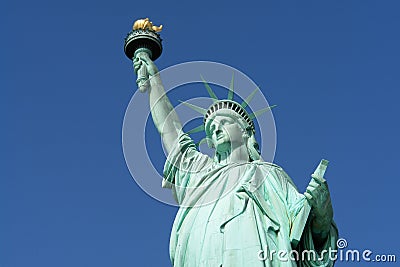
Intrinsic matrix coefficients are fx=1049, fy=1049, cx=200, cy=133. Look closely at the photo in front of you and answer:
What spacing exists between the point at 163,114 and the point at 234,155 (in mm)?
1519

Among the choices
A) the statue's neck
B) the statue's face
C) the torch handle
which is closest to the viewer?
the statue's neck

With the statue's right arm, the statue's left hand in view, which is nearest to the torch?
the statue's right arm

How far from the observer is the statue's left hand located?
1414cm

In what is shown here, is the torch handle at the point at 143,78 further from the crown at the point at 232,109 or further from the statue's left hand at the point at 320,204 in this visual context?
the statue's left hand at the point at 320,204

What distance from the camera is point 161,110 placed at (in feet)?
55.7

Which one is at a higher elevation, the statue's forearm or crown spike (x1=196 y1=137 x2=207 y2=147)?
the statue's forearm

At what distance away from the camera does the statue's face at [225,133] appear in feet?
53.3

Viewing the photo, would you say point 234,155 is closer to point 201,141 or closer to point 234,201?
point 201,141

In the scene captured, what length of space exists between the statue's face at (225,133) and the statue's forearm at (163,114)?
0.69 meters

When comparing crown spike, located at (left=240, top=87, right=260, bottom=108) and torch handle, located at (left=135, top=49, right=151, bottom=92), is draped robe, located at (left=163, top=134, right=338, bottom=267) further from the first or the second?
torch handle, located at (left=135, top=49, right=151, bottom=92)

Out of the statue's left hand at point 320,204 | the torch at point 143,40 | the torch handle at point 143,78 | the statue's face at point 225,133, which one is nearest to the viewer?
the statue's left hand at point 320,204

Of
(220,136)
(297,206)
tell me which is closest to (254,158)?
(220,136)

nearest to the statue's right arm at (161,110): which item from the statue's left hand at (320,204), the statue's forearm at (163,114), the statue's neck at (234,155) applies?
the statue's forearm at (163,114)

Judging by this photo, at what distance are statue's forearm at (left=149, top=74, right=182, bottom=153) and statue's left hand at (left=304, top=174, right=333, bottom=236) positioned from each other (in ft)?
10.1
